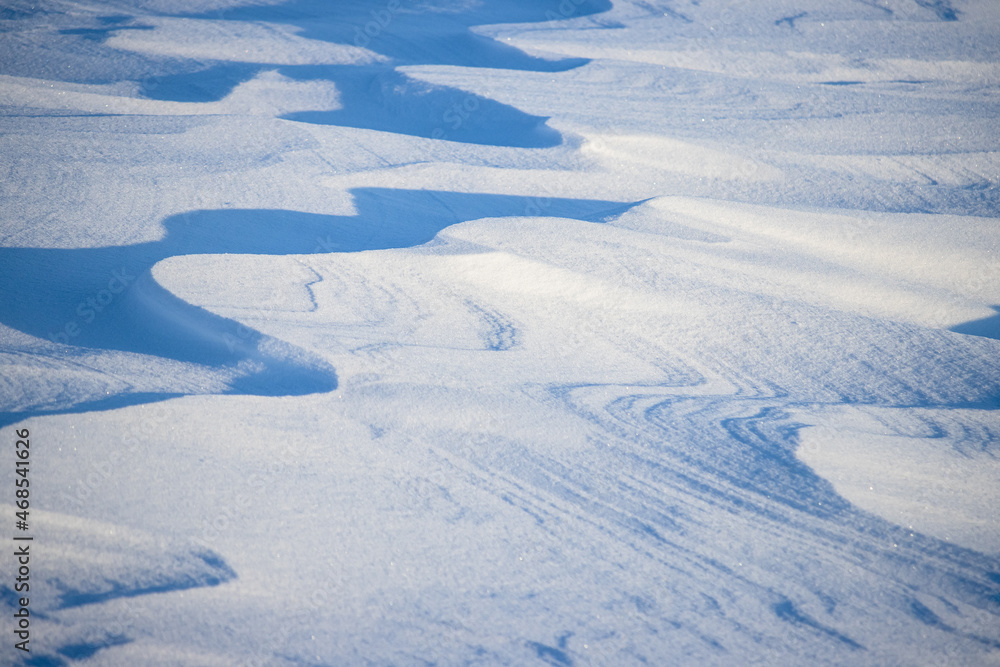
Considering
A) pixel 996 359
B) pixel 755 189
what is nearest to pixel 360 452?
pixel 996 359

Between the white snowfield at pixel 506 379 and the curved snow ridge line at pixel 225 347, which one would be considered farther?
the curved snow ridge line at pixel 225 347

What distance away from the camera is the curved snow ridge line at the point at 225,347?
1.45 m

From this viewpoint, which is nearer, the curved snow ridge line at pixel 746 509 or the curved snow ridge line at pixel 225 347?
the curved snow ridge line at pixel 746 509

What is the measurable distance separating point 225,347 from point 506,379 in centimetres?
59

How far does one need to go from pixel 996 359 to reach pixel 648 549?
942 mm

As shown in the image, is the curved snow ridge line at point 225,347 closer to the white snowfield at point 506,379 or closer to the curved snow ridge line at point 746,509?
the white snowfield at point 506,379

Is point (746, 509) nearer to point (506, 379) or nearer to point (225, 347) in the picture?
point (506, 379)

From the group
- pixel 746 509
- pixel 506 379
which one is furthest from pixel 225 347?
pixel 746 509

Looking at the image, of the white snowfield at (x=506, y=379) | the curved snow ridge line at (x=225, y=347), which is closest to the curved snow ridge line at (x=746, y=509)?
the white snowfield at (x=506, y=379)

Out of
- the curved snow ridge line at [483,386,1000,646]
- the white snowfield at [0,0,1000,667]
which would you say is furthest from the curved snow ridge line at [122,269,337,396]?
the curved snow ridge line at [483,386,1000,646]

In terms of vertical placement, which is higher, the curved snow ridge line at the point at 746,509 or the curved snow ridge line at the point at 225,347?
the curved snow ridge line at the point at 225,347

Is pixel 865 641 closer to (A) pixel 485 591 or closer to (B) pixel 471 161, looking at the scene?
(A) pixel 485 591

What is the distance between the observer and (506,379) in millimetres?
1452

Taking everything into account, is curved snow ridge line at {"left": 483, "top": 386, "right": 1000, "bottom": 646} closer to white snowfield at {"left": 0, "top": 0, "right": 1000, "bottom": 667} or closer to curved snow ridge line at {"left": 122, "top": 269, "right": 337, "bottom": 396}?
white snowfield at {"left": 0, "top": 0, "right": 1000, "bottom": 667}
